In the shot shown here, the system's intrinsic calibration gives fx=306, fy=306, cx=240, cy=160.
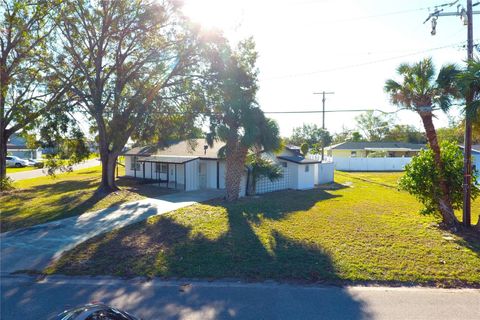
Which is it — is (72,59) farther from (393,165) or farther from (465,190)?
(393,165)

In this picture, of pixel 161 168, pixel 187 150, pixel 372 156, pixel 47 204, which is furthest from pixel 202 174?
pixel 372 156

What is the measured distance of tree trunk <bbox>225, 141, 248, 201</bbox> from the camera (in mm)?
14367

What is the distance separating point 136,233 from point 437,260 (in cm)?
808

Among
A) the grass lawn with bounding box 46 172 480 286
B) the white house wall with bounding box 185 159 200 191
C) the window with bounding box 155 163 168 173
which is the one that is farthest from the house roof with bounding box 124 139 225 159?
the grass lawn with bounding box 46 172 480 286

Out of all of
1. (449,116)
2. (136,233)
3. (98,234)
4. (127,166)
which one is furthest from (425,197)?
(127,166)

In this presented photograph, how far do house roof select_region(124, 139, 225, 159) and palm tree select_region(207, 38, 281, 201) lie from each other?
4.33 meters

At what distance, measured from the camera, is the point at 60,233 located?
9742mm

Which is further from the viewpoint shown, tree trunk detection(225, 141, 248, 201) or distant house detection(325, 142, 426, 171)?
distant house detection(325, 142, 426, 171)

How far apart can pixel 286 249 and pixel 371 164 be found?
31167 millimetres

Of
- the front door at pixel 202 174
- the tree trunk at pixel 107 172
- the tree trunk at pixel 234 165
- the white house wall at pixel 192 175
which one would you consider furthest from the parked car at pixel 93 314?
the front door at pixel 202 174

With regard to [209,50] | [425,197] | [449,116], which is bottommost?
Result: [425,197]

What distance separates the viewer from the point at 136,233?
9414mm

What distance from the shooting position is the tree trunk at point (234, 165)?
14367 mm

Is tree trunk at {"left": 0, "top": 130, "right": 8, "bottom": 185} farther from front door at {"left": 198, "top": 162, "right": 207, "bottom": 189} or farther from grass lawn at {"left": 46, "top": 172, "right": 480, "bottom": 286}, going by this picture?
grass lawn at {"left": 46, "top": 172, "right": 480, "bottom": 286}
